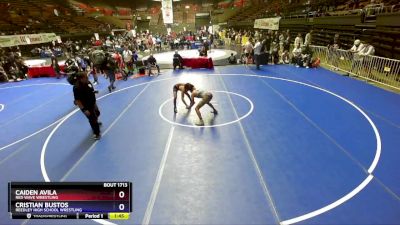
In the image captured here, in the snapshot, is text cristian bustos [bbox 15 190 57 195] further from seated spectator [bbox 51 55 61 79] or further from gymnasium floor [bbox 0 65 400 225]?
seated spectator [bbox 51 55 61 79]

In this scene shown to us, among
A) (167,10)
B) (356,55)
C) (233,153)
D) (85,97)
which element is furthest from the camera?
(167,10)

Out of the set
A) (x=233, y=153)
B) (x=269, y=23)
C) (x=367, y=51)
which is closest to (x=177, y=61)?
(x=367, y=51)

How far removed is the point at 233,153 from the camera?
22.9ft

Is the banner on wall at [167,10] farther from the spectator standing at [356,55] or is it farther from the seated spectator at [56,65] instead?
the spectator standing at [356,55]

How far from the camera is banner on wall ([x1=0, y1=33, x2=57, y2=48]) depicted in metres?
23.6

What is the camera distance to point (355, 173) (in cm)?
591

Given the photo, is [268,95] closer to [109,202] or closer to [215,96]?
[215,96]

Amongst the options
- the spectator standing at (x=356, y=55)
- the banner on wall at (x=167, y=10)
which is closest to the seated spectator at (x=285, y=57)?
the spectator standing at (x=356, y=55)

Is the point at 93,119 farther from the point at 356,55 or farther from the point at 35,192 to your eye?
the point at 356,55

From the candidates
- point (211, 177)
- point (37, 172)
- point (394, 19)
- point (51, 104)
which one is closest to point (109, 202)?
point (211, 177)
